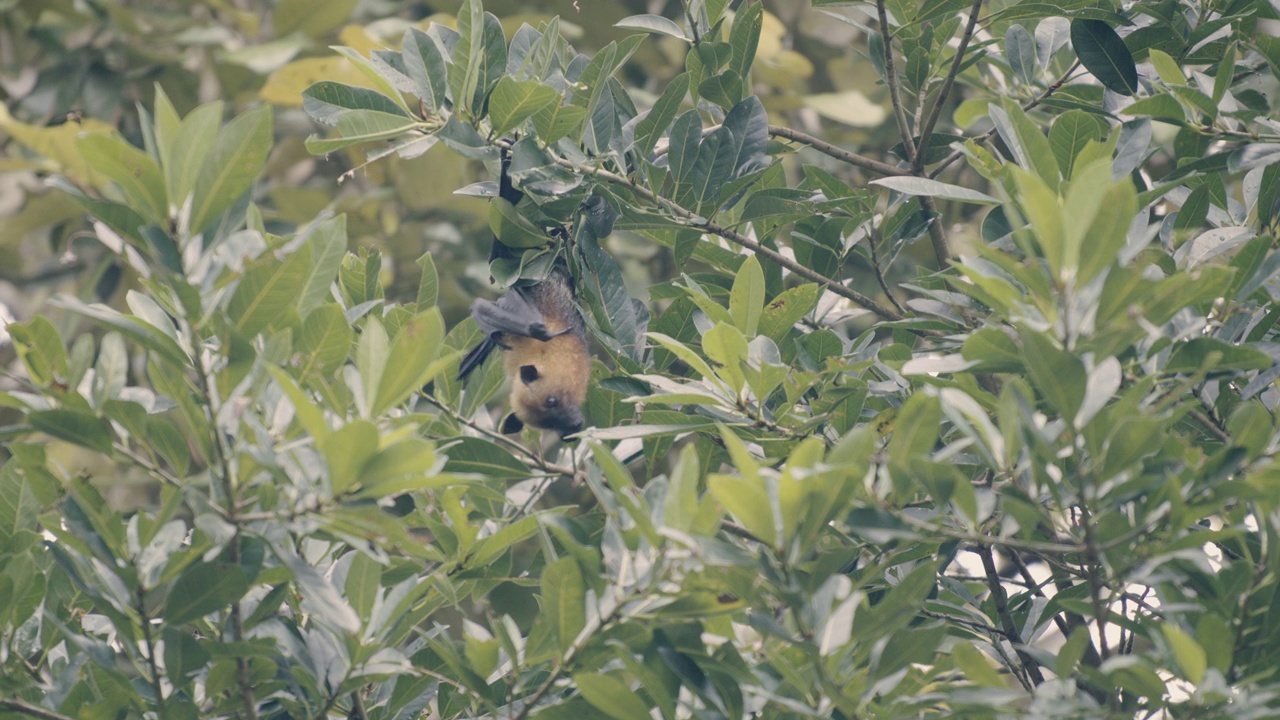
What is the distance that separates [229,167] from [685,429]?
0.81 metres

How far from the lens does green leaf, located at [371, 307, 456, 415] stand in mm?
1406

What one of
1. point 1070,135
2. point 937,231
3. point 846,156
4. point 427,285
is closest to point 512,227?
point 427,285

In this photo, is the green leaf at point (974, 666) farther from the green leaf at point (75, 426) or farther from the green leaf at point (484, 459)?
the green leaf at point (75, 426)

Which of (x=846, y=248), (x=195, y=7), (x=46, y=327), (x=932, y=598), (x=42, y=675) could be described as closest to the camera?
(x=46, y=327)

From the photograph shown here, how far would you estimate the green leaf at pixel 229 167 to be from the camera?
1413 millimetres

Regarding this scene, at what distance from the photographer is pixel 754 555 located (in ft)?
4.59

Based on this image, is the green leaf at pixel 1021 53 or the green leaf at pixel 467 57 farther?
the green leaf at pixel 1021 53

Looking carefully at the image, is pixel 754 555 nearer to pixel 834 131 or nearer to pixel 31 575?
pixel 31 575

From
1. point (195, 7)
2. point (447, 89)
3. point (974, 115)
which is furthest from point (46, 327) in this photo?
point (195, 7)

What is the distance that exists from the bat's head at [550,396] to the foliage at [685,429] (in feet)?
2.62

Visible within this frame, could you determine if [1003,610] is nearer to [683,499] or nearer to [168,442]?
[683,499]

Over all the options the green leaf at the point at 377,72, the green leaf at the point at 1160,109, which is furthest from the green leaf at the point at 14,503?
the green leaf at the point at 1160,109

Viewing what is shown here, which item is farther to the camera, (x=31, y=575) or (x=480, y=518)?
(x=480, y=518)

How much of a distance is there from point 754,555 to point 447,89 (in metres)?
1.11
